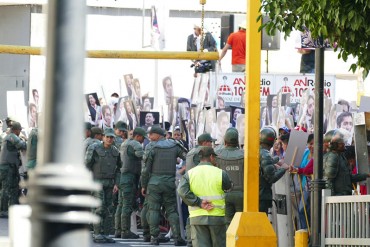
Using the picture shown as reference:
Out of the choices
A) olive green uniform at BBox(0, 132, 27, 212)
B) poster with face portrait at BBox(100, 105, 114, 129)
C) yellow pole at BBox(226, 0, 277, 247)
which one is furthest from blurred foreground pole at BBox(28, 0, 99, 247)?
poster with face portrait at BBox(100, 105, 114, 129)

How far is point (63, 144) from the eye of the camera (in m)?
5.48

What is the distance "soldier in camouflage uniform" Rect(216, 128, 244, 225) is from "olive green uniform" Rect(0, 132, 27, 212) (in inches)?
416

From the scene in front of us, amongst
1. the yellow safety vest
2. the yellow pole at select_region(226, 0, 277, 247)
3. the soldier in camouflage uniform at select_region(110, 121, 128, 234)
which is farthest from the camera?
the soldier in camouflage uniform at select_region(110, 121, 128, 234)

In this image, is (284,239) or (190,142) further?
(190,142)

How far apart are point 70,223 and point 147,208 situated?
16198 millimetres

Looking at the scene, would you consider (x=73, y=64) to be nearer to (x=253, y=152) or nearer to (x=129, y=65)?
(x=253, y=152)

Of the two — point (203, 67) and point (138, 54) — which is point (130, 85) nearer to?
point (203, 67)

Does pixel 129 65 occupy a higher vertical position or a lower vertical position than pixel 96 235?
higher

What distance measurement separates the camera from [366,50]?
45.4ft

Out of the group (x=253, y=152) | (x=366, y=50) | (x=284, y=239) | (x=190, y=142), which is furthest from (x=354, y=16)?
(x=190, y=142)

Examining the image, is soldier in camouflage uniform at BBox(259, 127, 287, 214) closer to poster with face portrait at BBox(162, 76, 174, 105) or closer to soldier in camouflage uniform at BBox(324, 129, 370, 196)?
soldier in camouflage uniform at BBox(324, 129, 370, 196)

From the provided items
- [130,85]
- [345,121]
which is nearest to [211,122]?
[345,121]

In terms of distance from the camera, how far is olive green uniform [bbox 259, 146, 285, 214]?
17.7m

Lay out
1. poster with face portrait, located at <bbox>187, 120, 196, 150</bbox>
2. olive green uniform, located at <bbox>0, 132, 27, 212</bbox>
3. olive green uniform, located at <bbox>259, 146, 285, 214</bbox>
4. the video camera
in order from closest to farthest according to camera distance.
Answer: olive green uniform, located at <bbox>259, 146, 285, 214</bbox>
poster with face portrait, located at <bbox>187, 120, 196, 150</bbox>
the video camera
olive green uniform, located at <bbox>0, 132, 27, 212</bbox>
